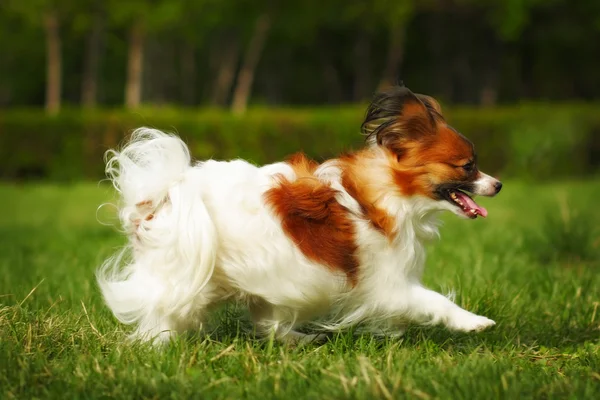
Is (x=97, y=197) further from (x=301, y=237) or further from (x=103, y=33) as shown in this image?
(x=103, y=33)

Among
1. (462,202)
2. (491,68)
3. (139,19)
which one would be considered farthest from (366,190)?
(491,68)

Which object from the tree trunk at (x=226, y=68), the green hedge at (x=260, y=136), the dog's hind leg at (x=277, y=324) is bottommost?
the tree trunk at (x=226, y=68)

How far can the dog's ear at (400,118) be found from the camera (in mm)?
4430

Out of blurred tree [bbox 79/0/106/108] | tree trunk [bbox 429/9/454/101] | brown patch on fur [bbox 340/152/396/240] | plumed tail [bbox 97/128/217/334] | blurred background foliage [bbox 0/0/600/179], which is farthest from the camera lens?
tree trunk [bbox 429/9/454/101]

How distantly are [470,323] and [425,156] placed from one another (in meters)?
0.94

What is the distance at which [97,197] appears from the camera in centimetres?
1592

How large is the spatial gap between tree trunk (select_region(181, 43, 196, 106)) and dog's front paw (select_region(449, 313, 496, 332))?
132 feet

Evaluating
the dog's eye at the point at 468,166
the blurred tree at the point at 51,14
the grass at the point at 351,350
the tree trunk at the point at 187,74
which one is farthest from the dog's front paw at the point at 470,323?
the tree trunk at the point at 187,74

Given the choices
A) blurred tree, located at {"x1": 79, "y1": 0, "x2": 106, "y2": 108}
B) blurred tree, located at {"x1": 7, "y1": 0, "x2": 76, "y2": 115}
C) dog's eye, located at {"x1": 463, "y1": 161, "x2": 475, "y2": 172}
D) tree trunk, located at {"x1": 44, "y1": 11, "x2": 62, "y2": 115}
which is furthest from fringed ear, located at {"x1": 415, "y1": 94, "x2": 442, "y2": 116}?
blurred tree, located at {"x1": 79, "y1": 0, "x2": 106, "y2": 108}

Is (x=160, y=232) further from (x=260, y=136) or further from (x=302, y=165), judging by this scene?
(x=260, y=136)

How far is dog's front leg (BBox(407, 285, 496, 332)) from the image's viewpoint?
4340 millimetres

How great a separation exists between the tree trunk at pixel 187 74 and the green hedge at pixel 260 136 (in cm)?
2438

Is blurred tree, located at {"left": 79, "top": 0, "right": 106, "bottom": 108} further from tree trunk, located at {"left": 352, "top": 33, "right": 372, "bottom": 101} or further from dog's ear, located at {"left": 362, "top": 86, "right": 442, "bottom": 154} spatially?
dog's ear, located at {"left": 362, "top": 86, "right": 442, "bottom": 154}

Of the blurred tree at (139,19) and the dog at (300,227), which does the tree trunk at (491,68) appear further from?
the dog at (300,227)
